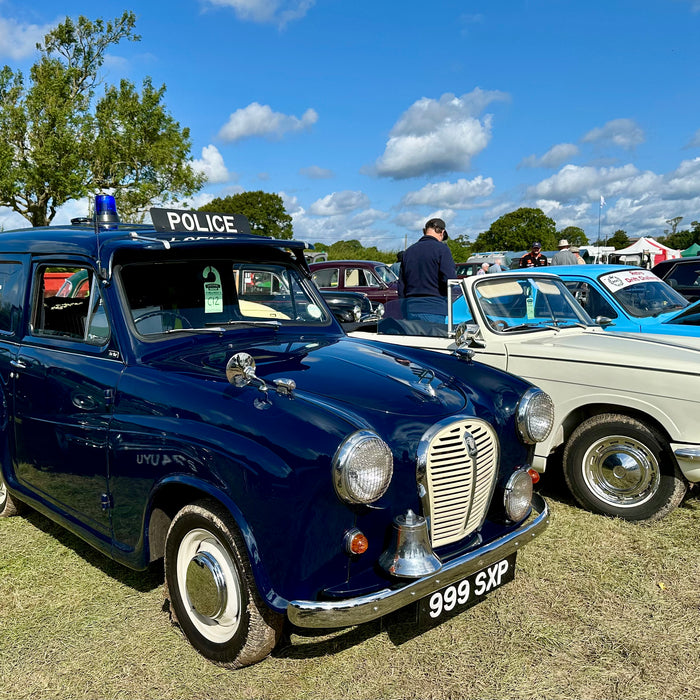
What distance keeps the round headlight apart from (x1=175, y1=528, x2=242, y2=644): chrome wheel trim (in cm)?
130

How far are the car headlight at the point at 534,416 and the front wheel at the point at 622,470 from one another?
3.86 ft

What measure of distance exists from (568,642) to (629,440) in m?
1.68

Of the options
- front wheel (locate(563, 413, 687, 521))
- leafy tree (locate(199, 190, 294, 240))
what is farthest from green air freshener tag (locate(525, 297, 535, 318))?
leafy tree (locate(199, 190, 294, 240))

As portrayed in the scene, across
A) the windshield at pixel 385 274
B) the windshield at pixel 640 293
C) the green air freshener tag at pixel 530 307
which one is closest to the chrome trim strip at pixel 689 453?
the green air freshener tag at pixel 530 307

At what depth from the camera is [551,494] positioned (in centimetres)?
481

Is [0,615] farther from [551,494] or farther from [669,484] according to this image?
[669,484]

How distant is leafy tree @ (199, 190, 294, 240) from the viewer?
206 ft

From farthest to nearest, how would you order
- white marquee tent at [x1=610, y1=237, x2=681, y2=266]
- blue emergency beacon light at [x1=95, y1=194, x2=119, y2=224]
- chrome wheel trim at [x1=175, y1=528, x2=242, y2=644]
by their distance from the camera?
white marquee tent at [x1=610, y1=237, x2=681, y2=266]
blue emergency beacon light at [x1=95, y1=194, x2=119, y2=224]
chrome wheel trim at [x1=175, y1=528, x2=242, y2=644]

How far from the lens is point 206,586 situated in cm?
264

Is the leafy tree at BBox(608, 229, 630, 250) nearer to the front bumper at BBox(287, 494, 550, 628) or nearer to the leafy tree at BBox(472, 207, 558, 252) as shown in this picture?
the leafy tree at BBox(472, 207, 558, 252)

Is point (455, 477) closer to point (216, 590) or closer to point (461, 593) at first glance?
point (461, 593)

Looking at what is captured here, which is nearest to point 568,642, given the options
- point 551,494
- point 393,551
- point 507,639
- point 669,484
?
point 507,639

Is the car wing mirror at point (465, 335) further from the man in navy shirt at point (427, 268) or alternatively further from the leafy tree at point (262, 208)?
the leafy tree at point (262, 208)

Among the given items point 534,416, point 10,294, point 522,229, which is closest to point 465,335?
point 534,416
